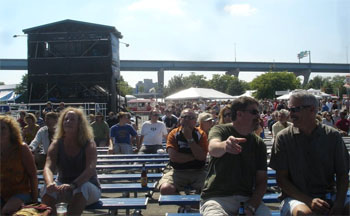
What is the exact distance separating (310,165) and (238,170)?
67 cm

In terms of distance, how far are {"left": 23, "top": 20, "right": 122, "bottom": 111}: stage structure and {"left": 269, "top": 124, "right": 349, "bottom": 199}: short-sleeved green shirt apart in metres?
17.3

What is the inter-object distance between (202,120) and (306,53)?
12499 cm

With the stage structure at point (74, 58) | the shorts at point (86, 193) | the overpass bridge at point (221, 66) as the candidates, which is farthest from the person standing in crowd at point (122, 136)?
the overpass bridge at point (221, 66)

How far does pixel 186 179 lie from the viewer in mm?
5094

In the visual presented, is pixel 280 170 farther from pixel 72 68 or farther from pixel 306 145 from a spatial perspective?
pixel 72 68

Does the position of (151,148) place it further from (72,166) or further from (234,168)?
(234,168)

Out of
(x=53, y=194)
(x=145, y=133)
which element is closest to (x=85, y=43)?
(x=145, y=133)

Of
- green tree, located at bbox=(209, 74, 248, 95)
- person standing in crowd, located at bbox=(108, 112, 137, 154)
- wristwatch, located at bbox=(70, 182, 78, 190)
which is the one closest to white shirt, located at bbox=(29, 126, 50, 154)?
person standing in crowd, located at bbox=(108, 112, 137, 154)

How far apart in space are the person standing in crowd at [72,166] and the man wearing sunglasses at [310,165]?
2.07 meters

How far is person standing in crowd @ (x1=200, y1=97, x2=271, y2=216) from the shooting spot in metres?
3.45

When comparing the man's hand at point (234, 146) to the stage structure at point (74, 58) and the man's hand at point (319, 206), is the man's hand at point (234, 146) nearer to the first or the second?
the man's hand at point (319, 206)

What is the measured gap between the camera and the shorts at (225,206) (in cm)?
338

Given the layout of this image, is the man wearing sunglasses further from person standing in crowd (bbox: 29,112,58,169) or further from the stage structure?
the stage structure

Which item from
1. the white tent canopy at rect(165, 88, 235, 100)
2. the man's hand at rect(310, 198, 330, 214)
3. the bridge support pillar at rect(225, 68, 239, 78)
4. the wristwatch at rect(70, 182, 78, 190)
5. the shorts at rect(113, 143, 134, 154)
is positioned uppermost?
the bridge support pillar at rect(225, 68, 239, 78)
